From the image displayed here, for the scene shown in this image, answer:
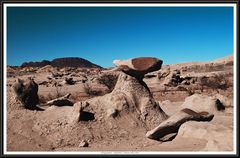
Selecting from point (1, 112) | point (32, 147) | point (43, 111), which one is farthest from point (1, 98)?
point (43, 111)

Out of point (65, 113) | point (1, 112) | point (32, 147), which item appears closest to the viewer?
point (1, 112)

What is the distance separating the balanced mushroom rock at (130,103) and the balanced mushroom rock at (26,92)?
56.0 inches

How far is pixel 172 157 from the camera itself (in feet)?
20.0

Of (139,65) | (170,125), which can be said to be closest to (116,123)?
(170,125)

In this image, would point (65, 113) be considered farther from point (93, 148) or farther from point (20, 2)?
point (20, 2)

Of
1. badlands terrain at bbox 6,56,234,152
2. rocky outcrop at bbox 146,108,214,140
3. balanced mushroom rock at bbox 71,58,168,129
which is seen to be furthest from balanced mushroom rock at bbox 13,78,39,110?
rocky outcrop at bbox 146,108,214,140

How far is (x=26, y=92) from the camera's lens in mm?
10297

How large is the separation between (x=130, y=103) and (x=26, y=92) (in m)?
2.73

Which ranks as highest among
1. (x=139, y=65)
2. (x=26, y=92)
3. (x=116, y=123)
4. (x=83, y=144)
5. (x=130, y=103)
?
(x=139, y=65)

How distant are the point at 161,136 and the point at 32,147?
2.88 m

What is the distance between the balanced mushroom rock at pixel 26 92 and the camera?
1021 centimetres

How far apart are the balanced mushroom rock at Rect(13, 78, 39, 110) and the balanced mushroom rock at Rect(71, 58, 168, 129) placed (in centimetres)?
142

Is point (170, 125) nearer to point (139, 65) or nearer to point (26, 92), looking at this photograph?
point (139, 65)

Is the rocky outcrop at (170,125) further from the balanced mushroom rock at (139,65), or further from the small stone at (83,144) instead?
the balanced mushroom rock at (139,65)
